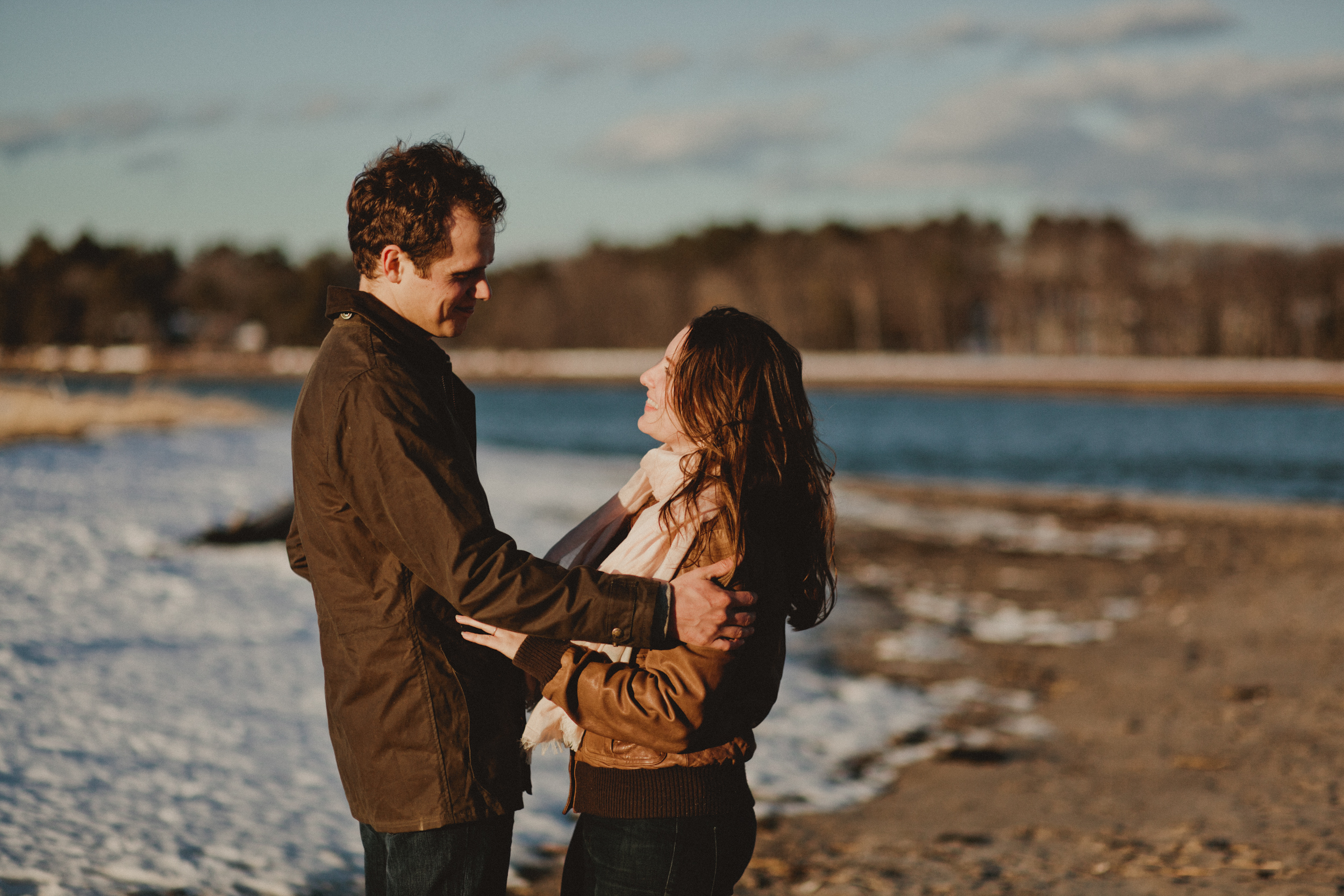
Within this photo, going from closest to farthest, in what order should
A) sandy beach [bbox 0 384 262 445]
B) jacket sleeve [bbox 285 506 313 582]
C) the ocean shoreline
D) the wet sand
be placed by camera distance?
jacket sleeve [bbox 285 506 313 582]
the wet sand
sandy beach [bbox 0 384 262 445]
the ocean shoreline

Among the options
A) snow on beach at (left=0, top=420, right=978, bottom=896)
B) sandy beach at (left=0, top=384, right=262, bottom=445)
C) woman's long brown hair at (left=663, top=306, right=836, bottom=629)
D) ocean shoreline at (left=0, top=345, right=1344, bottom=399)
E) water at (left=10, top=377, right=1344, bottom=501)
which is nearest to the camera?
woman's long brown hair at (left=663, top=306, right=836, bottom=629)

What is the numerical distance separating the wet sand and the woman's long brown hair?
2.91 meters

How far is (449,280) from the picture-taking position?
7.89 feet

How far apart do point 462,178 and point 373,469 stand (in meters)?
0.63

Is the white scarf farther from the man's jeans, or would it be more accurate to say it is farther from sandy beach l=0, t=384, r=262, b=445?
sandy beach l=0, t=384, r=262, b=445

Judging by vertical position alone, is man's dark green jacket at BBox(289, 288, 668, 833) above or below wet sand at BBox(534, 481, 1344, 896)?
above

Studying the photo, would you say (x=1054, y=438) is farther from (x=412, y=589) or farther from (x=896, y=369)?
(x=896, y=369)

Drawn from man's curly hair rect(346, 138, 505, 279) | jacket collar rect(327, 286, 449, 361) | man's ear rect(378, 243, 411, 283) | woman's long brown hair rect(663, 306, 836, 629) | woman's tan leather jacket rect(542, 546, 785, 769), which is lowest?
woman's tan leather jacket rect(542, 546, 785, 769)

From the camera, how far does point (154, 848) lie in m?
4.46

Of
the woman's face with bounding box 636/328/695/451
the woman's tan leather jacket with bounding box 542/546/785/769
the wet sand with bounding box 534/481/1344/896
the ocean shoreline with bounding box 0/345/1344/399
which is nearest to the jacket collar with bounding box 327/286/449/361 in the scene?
the woman's face with bounding box 636/328/695/451

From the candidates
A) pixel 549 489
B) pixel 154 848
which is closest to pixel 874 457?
pixel 549 489

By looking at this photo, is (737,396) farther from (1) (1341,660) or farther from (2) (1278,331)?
(2) (1278,331)

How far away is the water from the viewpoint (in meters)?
27.9

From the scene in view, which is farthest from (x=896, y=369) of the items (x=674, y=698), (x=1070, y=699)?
(x=674, y=698)
